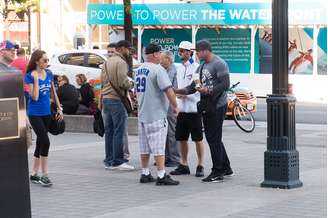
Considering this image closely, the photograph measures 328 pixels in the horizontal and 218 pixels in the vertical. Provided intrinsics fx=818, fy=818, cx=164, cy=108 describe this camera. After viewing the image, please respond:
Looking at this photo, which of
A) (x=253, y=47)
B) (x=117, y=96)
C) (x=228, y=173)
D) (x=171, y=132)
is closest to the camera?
(x=228, y=173)

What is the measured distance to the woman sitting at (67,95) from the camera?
1718 centimetres

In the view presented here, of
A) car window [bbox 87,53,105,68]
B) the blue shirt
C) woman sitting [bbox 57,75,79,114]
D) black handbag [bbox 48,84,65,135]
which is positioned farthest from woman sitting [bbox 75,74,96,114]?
car window [bbox 87,53,105,68]

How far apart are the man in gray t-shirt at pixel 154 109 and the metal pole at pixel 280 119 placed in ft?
4.13

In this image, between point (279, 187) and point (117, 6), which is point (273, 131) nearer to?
point (279, 187)

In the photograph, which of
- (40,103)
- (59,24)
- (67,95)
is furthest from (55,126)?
(59,24)

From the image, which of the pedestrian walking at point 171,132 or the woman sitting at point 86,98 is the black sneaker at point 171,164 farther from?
the woman sitting at point 86,98

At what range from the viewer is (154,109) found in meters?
10.6

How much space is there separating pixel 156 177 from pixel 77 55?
15.3m

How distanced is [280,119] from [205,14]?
970 inches

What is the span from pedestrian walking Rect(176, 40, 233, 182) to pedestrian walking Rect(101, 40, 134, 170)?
5.01ft

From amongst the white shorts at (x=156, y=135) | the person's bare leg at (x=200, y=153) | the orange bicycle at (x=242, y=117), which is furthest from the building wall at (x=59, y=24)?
the white shorts at (x=156, y=135)

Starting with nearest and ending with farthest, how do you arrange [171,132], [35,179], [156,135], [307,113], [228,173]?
[156,135], [35,179], [228,173], [171,132], [307,113]

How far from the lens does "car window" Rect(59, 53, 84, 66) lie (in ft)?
85.2

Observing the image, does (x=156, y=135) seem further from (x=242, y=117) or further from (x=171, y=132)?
(x=242, y=117)
